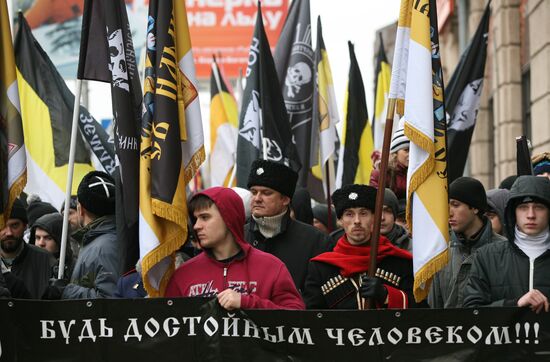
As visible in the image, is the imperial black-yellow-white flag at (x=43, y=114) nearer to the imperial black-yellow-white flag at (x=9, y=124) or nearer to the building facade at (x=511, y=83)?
the imperial black-yellow-white flag at (x=9, y=124)

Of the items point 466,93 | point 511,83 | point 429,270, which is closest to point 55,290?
point 429,270

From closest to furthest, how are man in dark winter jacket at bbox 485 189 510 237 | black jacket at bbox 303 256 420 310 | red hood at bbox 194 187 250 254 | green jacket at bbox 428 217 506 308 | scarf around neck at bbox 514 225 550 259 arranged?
red hood at bbox 194 187 250 254, scarf around neck at bbox 514 225 550 259, black jacket at bbox 303 256 420 310, green jacket at bbox 428 217 506 308, man in dark winter jacket at bbox 485 189 510 237

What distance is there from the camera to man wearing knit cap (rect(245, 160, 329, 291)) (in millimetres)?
7793

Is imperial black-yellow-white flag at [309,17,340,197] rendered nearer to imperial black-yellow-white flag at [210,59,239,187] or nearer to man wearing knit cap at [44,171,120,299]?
imperial black-yellow-white flag at [210,59,239,187]

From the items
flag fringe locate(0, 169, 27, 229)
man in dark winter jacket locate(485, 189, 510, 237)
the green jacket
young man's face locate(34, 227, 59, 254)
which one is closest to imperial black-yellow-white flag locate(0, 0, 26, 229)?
flag fringe locate(0, 169, 27, 229)

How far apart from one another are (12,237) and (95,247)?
6.76ft

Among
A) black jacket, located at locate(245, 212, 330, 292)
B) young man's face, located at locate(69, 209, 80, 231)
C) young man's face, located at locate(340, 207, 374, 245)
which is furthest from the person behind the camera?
young man's face, located at locate(69, 209, 80, 231)

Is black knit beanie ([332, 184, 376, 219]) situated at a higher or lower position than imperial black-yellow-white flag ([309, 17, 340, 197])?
lower

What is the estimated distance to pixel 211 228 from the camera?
627 cm

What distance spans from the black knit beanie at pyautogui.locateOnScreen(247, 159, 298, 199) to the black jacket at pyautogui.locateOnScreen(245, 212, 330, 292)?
21 cm

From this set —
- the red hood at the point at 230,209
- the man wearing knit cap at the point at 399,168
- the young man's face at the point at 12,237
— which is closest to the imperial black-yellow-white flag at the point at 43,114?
the young man's face at the point at 12,237

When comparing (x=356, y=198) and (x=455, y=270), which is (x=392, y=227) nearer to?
(x=455, y=270)

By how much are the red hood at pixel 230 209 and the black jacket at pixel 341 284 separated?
77 centimetres

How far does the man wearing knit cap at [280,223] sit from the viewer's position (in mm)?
7793
